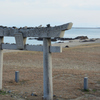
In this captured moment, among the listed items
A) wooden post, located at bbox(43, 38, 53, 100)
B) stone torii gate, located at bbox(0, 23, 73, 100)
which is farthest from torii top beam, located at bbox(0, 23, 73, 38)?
wooden post, located at bbox(43, 38, 53, 100)

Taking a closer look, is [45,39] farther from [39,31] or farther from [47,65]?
[47,65]

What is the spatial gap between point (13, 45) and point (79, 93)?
3.60m

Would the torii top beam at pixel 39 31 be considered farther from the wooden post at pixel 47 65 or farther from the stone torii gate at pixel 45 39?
the wooden post at pixel 47 65

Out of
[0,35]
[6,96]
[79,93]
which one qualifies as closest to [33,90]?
[6,96]

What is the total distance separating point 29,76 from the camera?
1243 centimetres

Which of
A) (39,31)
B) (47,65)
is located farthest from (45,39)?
(47,65)

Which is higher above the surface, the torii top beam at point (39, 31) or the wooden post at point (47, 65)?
the torii top beam at point (39, 31)

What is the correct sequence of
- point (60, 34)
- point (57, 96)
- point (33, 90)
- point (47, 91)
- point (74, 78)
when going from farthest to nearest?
point (74, 78), point (33, 90), point (57, 96), point (47, 91), point (60, 34)

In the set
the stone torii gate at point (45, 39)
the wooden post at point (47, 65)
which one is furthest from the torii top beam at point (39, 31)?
the wooden post at point (47, 65)

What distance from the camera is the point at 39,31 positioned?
816cm

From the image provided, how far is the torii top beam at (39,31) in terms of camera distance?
761 cm

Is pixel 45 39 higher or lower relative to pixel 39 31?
lower

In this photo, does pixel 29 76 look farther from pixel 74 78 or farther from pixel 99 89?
pixel 99 89

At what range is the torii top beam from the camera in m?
7.61
